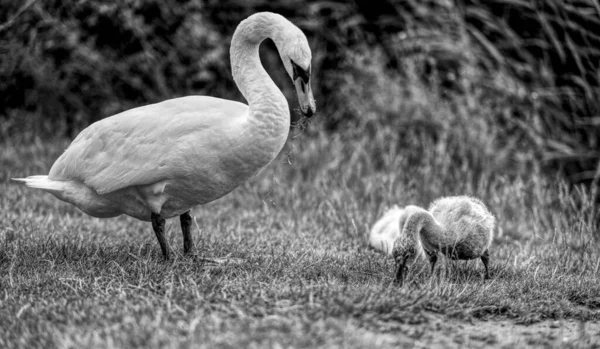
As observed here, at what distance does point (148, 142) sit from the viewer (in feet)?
15.3

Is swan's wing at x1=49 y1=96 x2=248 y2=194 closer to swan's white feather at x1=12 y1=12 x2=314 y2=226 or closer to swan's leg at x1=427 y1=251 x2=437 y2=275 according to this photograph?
swan's white feather at x1=12 y1=12 x2=314 y2=226

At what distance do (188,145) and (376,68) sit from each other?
554 centimetres

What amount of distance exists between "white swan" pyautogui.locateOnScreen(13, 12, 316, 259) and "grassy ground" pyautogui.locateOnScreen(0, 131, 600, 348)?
1.17 ft

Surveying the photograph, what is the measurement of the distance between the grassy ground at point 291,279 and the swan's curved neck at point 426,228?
0.20 metres

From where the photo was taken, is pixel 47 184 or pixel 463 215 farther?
pixel 47 184

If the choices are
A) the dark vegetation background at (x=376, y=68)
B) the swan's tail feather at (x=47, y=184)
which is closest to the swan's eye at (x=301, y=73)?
the swan's tail feather at (x=47, y=184)

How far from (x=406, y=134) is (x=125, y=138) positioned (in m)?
5.23

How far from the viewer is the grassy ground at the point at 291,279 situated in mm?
3467

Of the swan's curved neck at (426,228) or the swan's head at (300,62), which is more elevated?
the swan's head at (300,62)

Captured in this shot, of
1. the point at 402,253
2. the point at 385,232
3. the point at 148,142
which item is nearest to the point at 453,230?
the point at 402,253

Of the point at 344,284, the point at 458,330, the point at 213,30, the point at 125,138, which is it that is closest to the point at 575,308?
the point at 458,330

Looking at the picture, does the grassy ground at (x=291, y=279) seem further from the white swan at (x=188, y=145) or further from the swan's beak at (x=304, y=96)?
the swan's beak at (x=304, y=96)

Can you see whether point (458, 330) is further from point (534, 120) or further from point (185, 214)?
point (534, 120)

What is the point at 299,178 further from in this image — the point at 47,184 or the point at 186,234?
the point at 47,184
